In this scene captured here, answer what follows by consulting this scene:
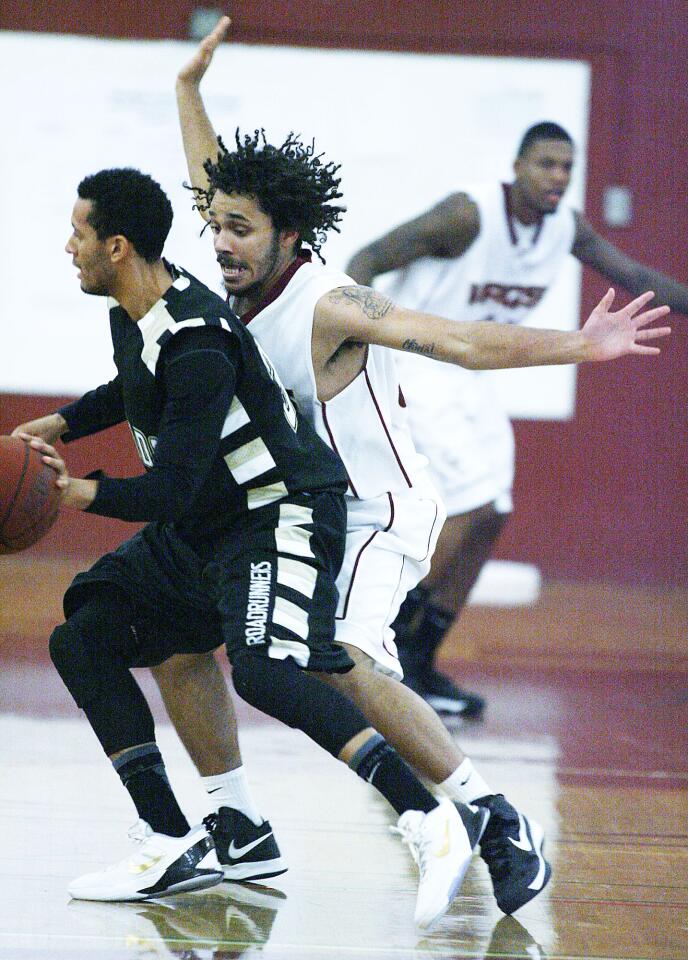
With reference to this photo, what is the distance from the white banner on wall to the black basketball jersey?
4574mm

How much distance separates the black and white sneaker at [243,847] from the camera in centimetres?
288

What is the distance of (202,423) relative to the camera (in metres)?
2.55

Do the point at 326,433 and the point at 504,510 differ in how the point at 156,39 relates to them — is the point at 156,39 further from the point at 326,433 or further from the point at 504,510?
the point at 326,433

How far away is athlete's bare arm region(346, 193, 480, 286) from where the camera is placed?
445 cm

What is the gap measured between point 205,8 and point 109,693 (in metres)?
5.35

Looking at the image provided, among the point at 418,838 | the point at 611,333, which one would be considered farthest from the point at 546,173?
the point at 418,838

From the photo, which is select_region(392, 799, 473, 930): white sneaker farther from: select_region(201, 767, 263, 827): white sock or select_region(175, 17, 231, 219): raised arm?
select_region(175, 17, 231, 219): raised arm

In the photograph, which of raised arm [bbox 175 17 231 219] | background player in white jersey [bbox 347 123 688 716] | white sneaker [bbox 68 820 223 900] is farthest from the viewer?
background player in white jersey [bbox 347 123 688 716]

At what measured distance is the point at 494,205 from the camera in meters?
4.77

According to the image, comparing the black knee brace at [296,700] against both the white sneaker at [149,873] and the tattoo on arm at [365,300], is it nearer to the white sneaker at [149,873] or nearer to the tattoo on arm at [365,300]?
the white sneaker at [149,873]

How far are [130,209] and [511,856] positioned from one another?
1473 mm

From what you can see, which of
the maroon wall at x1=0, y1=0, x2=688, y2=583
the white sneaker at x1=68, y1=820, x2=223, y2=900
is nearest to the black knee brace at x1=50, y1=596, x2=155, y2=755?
the white sneaker at x1=68, y1=820, x2=223, y2=900

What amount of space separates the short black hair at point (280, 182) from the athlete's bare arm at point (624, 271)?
202 centimetres

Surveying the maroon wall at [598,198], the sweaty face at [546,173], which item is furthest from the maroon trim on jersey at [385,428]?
the maroon wall at [598,198]
